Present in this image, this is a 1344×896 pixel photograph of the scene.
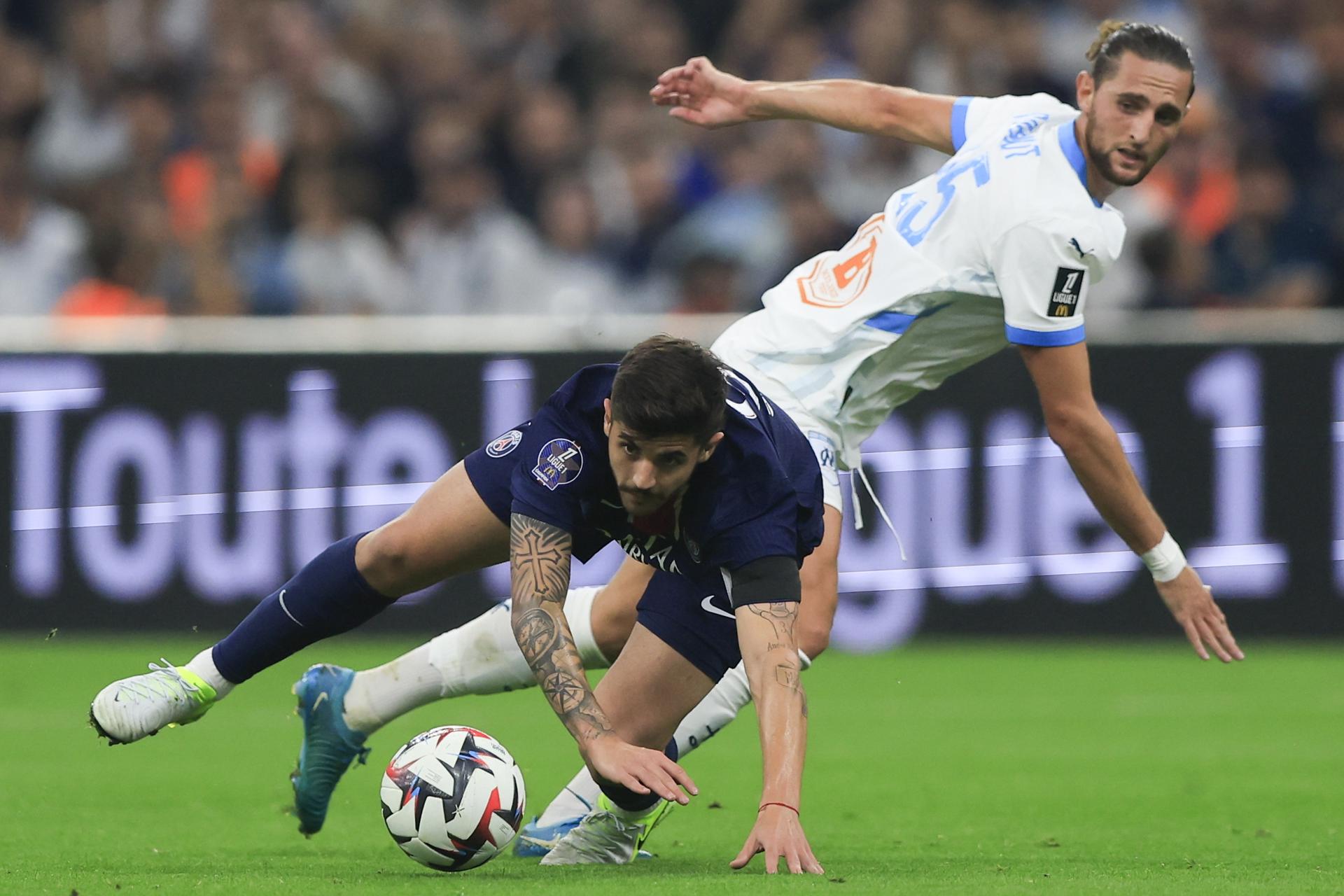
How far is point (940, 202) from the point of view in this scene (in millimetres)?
5668

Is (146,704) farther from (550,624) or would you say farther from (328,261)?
(328,261)

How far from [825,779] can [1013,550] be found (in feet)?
11.2

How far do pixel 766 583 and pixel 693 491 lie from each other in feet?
0.94

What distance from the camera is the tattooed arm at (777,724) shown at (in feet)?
14.2

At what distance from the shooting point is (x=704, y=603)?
201 inches

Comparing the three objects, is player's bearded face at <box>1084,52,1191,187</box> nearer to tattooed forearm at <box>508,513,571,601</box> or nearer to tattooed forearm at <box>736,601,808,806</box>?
tattooed forearm at <box>736,601,808,806</box>

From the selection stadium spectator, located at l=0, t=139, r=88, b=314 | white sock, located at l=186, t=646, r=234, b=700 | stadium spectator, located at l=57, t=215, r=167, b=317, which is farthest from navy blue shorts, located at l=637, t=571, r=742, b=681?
stadium spectator, located at l=0, t=139, r=88, b=314

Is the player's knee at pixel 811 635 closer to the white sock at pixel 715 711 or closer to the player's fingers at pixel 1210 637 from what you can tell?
the white sock at pixel 715 711

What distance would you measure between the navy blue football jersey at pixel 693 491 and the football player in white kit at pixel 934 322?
40 centimetres

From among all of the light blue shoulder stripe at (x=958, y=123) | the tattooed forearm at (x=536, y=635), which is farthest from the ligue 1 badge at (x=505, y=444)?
the light blue shoulder stripe at (x=958, y=123)

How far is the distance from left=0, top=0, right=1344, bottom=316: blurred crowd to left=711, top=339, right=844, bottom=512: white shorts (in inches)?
210

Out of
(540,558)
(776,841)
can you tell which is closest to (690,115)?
(540,558)

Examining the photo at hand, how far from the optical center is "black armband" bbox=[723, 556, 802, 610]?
15.0 feet

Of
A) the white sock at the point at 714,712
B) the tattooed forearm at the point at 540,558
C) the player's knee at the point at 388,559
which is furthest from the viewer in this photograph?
the white sock at the point at 714,712
